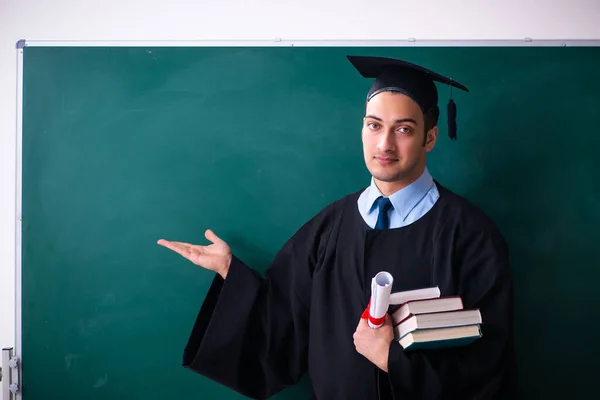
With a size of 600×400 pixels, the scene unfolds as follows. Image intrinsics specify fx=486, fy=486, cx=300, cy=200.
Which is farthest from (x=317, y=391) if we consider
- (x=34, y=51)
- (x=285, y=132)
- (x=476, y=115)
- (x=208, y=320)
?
(x=34, y=51)

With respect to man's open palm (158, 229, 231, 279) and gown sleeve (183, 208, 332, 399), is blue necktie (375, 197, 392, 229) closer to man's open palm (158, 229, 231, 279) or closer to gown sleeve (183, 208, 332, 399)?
gown sleeve (183, 208, 332, 399)

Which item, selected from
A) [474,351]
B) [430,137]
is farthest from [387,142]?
[474,351]

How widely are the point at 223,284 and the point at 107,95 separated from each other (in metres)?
0.92

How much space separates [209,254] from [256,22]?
982 mm

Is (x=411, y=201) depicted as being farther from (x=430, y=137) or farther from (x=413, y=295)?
(x=413, y=295)

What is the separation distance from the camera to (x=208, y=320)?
5.75 feet

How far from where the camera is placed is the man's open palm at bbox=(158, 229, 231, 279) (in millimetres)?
1745

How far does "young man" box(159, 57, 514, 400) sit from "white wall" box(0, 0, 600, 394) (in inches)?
17.1

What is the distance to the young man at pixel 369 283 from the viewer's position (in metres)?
1.41

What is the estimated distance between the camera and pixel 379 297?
125cm

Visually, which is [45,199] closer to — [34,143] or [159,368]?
[34,143]

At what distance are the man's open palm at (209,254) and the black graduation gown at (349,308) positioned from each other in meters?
0.05

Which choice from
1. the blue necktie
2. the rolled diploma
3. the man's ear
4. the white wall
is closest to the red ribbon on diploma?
the rolled diploma

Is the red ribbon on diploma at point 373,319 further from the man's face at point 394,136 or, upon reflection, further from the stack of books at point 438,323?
the man's face at point 394,136
